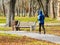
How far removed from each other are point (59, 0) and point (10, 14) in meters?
26.7

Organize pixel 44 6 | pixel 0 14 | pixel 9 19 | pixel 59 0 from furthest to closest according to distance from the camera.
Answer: pixel 0 14
pixel 44 6
pixel 59 0
pixel 9 19

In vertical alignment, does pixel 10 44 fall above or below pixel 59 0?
below

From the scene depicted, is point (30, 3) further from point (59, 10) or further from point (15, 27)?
point (15, 27)

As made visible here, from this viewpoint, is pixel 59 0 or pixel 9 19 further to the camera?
pixel 59 0

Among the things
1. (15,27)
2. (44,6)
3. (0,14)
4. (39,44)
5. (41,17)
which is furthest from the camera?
(0,14)

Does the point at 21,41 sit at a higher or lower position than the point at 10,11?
lower

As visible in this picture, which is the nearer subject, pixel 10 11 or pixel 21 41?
pixel 21 41

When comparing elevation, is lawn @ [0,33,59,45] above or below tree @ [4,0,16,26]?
below

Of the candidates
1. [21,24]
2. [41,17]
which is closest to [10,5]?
[21,24]

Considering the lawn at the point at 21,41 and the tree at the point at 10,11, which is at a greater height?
the tree at the point at 10,11

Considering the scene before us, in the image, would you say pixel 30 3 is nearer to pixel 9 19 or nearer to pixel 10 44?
pixel 9 19

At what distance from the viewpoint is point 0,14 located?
413 feet

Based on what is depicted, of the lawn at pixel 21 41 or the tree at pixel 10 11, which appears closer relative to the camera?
the lawn at pixel 21 41

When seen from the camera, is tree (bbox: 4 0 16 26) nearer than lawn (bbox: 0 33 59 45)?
No
